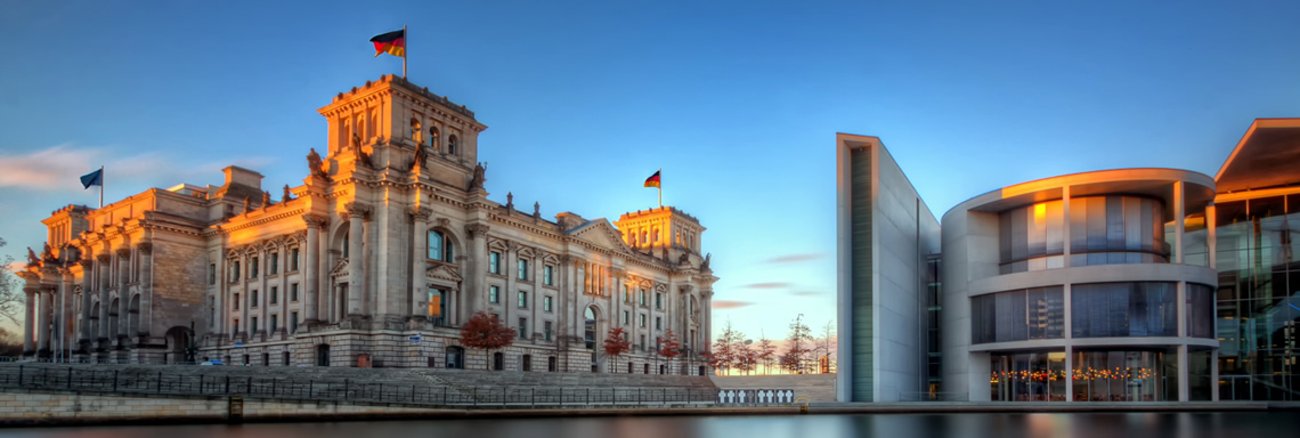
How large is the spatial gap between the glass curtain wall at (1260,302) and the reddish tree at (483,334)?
4847 cm

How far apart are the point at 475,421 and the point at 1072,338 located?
3531 cm

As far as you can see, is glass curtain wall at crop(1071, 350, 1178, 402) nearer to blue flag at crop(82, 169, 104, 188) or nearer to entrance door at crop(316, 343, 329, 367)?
entrance door at crop(316, 343, 329, 367)

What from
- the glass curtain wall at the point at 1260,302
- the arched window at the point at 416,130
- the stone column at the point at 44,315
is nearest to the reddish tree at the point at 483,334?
the arched window at the point at 416,130

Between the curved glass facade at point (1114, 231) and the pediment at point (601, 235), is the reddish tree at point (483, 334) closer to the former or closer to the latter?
the pediment at point (601, 235)

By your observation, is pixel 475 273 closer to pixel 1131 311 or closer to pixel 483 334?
pixel 483 334

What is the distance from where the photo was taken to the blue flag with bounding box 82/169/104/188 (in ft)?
286

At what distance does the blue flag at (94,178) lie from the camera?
87.2 meters

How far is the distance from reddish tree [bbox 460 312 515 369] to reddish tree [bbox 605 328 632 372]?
70.7ft

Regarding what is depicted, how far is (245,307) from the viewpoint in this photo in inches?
3255

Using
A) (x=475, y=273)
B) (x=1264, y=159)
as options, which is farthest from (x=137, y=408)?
(x=1264, y=159)

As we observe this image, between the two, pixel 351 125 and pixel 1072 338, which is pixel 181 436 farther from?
pixel 351 125

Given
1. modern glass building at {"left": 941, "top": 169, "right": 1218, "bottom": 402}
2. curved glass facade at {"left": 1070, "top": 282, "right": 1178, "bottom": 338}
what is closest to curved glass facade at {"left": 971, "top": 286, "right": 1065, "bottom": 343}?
modern glass building at {"left": 941, "top": 169, "right": 1218, "bottom": 402}

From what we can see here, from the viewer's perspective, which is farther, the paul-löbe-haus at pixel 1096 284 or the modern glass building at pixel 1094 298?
the paul-löbe-haus at pixel 1096 284

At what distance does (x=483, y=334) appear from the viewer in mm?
72625
